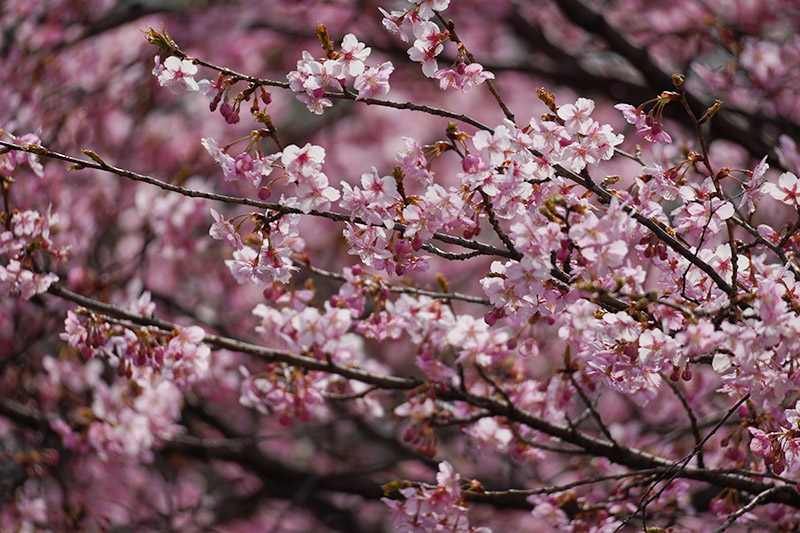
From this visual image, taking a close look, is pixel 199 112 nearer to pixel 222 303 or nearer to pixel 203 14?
pixel 203 14

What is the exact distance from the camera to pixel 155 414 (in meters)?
3.72

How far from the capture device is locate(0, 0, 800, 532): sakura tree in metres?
1.85

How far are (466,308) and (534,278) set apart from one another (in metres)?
5.72

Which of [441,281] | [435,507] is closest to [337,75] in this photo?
[441,281]

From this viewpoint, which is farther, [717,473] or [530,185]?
[717,473]

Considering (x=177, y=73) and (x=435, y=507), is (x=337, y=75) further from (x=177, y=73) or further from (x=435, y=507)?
(x=435, y=507)

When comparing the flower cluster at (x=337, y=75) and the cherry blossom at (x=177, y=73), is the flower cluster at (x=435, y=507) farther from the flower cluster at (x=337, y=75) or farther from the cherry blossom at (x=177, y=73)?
the cherry blossom at (x=177, y=73)

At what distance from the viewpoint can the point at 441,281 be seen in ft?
8.38

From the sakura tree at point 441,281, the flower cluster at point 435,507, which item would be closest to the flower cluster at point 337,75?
the sakura tree at point 441,281

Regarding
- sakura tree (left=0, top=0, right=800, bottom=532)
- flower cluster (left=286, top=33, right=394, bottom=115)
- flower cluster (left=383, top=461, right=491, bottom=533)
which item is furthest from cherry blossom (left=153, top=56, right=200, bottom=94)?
flower cluster (left=383, top=461, right=491, bottom=533)

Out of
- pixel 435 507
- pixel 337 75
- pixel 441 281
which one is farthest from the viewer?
pixel 441 281

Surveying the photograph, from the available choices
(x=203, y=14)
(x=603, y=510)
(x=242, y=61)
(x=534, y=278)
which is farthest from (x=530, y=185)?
(x=242, y=61)

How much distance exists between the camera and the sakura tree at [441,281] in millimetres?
1850

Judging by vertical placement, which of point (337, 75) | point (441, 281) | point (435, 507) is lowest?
point (435, 507)
